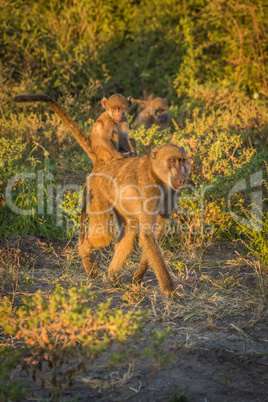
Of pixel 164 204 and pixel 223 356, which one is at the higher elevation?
pixel 164 204

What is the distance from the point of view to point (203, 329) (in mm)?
3182

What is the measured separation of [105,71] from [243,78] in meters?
2.53

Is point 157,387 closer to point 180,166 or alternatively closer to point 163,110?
point 180,166

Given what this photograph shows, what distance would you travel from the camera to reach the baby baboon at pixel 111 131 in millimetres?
4391

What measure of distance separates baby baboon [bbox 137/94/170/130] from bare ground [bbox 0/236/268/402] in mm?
3667

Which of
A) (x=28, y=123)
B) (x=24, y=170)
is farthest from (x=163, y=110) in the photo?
(x=24, y=170)

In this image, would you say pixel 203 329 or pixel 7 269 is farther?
pixel 7 269

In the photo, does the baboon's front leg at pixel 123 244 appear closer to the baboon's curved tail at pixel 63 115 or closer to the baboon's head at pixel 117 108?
the baboon's curved tail at pixel 63 115

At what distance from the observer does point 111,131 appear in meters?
4.47

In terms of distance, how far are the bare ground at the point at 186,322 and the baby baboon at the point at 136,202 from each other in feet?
0.81

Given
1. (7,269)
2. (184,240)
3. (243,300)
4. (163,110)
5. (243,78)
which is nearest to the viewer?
(243,300)

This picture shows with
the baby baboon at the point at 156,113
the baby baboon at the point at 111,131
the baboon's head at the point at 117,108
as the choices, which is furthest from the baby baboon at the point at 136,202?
the baby baboon at the point at 156,113

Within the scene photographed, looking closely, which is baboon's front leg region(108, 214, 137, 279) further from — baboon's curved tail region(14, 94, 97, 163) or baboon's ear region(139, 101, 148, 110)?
baboon's ear region(139, 101, 148, 110)

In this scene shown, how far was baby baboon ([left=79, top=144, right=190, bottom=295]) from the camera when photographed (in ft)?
12.3
